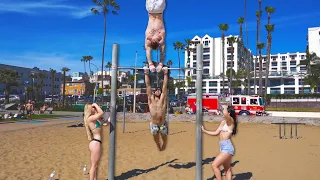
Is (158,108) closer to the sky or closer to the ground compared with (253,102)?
closer to the sky

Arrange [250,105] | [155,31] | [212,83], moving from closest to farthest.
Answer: [155,31] → [250,105] → [212,83]

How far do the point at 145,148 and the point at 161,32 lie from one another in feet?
27.1

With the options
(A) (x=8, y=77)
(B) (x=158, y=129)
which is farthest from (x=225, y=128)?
(A) (x=8, y=77)

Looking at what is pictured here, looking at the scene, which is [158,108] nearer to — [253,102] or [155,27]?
[155,27]

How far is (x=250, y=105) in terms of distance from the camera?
102 ft

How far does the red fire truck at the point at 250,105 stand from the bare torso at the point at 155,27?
86.5ft

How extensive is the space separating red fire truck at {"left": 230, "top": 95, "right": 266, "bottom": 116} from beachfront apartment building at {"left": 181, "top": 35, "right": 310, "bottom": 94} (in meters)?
29.8

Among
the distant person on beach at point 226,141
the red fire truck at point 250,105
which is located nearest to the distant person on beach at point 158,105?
the distant person on beach at point 226,141

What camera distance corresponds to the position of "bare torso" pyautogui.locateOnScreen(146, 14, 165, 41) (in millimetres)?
5652

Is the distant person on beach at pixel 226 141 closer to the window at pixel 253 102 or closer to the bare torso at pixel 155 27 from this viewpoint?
the bare torso at pixel 155 27

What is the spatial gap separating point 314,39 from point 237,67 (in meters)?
24.5

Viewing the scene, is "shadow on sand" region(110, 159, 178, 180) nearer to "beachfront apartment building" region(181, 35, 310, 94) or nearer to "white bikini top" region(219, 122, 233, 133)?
"white bikini top" region(219, 122, 233, 133)

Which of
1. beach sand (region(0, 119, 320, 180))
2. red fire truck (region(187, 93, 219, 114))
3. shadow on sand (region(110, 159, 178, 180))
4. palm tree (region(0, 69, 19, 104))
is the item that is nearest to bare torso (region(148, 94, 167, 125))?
beach sand (region(0, 119, 320, 180))

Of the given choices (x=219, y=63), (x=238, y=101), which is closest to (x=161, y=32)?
(x=238, y=101)
